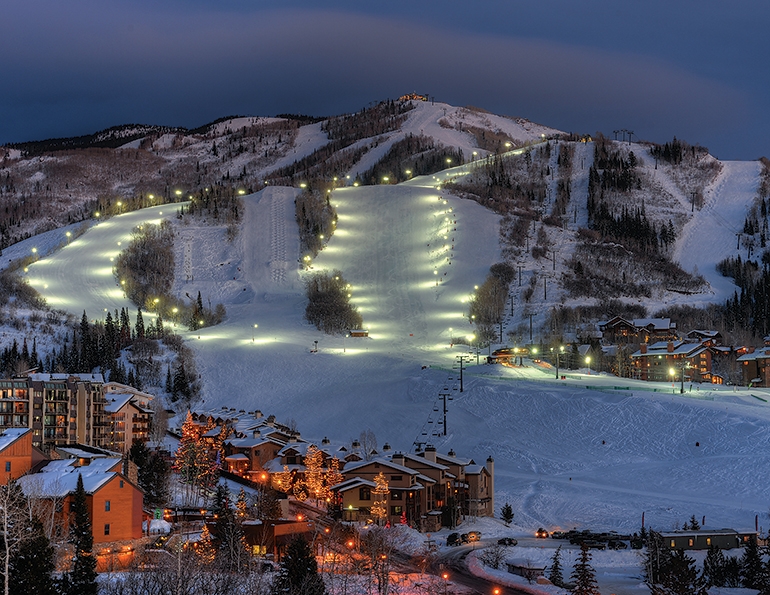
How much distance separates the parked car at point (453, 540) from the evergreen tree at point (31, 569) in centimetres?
2599

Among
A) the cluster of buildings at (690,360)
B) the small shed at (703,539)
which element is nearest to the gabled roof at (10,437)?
the small shed at (703,539)

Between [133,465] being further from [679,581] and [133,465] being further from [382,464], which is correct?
[679,581]

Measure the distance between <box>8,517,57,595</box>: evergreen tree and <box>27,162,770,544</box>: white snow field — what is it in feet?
111

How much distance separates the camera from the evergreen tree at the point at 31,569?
3572 cm

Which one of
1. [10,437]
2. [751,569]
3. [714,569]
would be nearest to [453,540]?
[714,569]

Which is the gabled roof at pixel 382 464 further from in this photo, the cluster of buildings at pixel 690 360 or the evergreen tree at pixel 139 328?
the evergreen tree at pixel 139 328

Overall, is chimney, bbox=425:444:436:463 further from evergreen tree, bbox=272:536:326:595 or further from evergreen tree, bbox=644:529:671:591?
evergreen tree, bbox=272:536:326:595

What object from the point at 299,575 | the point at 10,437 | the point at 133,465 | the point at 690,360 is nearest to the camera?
the point at 299,575

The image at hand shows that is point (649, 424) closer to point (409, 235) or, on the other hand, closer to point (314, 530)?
point (314, 530)

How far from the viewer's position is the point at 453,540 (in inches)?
2338

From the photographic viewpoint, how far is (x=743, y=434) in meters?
80.2

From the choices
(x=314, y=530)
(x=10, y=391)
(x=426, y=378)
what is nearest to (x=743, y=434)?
(x=426, y=378)

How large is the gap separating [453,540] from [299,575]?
1939 cm

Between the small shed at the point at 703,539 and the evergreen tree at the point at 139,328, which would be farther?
the evergreen tree at the point at 139,328
